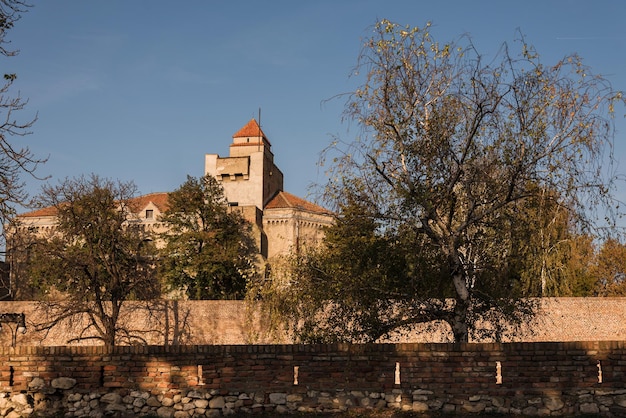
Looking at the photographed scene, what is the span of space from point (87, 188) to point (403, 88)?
26912mm

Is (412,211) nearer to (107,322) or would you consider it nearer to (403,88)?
(403,88)

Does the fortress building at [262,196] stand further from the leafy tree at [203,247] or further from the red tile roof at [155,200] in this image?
the leafy tree at [203,247]

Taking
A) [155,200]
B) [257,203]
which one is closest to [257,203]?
[257,203]

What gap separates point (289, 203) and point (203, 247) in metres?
16.7

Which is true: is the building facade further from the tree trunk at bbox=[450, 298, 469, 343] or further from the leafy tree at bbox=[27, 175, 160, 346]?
the tree trunk at bbox=[450, 298, 469, 343]

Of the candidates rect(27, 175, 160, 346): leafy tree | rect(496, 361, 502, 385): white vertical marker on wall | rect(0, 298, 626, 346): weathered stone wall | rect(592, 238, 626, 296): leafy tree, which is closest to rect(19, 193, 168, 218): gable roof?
rect(27, 175, 160, 346): leafy tree

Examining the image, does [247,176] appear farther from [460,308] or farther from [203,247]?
[460,308]

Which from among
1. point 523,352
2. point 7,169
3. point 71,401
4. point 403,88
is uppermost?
point 403,88

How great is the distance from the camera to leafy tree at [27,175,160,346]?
32.0 m

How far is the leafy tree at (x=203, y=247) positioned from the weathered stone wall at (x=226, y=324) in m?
10.4

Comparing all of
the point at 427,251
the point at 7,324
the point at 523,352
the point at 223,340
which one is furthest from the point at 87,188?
the point at 523,352

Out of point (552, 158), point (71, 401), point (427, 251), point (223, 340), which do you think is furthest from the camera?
point (223, 340)


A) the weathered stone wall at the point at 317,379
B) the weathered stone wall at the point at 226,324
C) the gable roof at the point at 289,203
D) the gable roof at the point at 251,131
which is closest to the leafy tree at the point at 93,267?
the weathered stone wall at the point at 226,324

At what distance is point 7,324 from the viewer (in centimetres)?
3250
